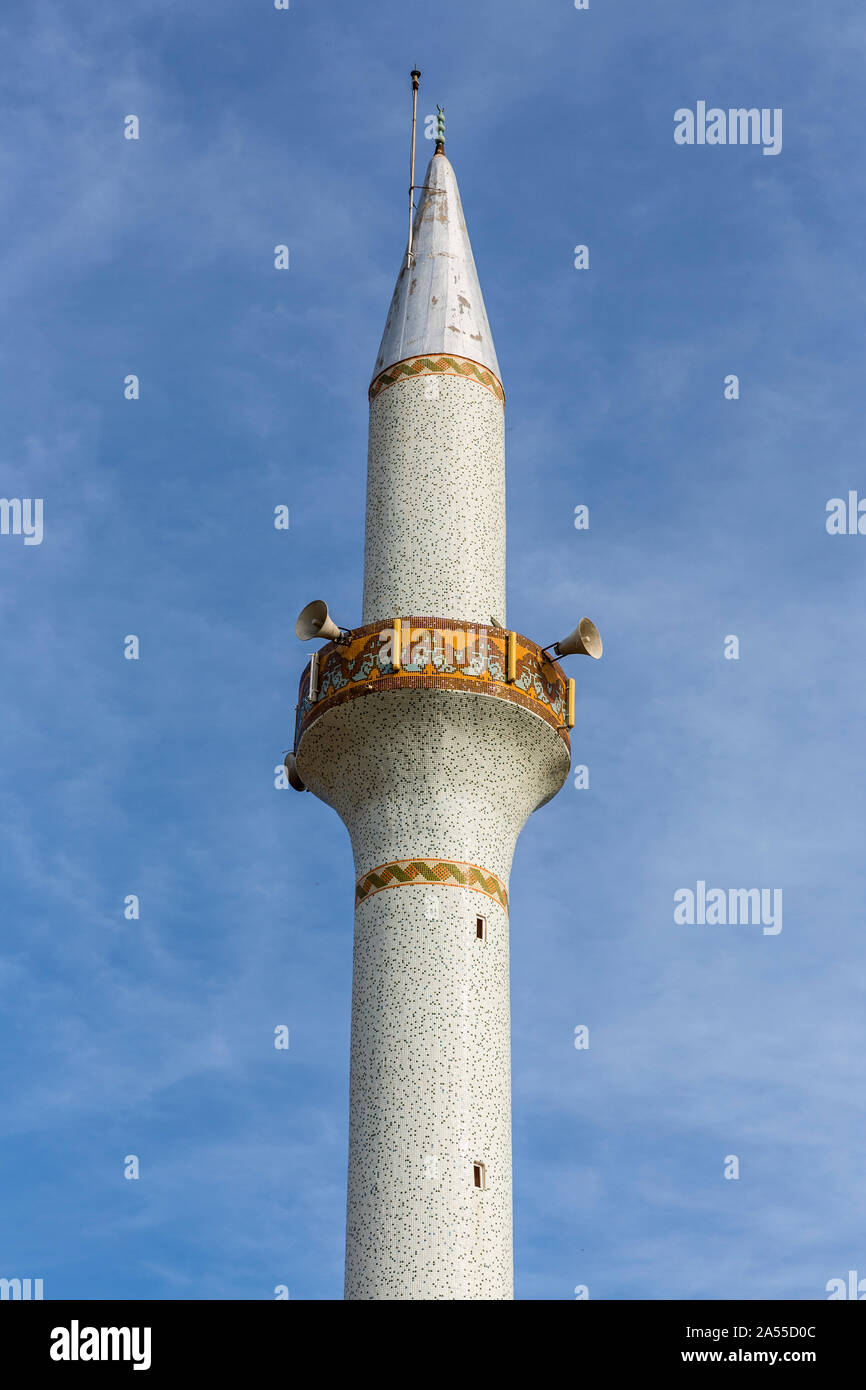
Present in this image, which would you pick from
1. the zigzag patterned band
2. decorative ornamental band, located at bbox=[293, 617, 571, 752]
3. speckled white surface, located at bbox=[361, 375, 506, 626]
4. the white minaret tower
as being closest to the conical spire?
the white minaret tower

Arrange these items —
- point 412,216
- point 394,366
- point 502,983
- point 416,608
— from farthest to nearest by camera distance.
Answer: point 412,216 → point 394,366 → point 416,608 → point 502,983

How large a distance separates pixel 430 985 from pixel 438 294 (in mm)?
11315

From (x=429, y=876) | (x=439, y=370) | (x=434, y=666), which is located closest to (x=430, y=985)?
(x=429, y=876)

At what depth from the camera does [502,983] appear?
28.3 meters

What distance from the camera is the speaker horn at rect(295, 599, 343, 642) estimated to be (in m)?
29.6

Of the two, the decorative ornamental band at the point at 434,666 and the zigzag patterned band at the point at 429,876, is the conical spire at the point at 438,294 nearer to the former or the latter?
the decorative ornamental band at the point at 434,666

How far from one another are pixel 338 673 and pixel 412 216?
356 inches

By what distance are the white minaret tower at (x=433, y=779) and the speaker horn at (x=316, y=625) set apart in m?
0.04

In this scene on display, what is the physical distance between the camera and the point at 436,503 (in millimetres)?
31234

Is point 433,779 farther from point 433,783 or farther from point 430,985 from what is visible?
point 430,985

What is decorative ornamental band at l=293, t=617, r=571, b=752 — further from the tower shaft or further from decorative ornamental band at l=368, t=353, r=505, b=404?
decorative ornamental band at l=368, t=353, r=505, b=404

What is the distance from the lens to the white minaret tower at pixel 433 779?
2639 centimetres
